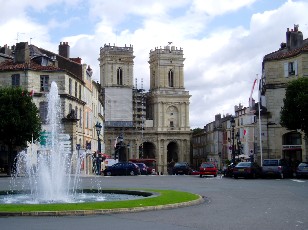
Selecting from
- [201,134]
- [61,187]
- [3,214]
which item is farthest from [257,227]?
[201,134]

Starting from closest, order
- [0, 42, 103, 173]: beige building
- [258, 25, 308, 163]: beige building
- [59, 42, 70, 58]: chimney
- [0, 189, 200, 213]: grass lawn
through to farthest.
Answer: [0, 189, 200, 213]: grass lawn, [258, 25, 308, 163]: beige building, [0, 42, 103, 173]: beige building, [59, 42, 70, 58]: chimney

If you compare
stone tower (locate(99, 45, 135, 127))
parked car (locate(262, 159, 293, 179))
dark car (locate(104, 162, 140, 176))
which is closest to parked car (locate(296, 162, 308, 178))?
parked car (locate(262, 159, 293, 179))

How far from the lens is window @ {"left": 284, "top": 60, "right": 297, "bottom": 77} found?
5345cm

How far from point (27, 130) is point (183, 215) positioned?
34811mm

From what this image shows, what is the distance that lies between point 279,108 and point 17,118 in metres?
27.2

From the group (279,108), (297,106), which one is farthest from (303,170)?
(279,108)

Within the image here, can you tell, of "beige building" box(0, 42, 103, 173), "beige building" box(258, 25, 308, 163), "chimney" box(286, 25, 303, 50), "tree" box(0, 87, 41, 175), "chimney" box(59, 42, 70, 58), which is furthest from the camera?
"chimney" box(59, 42, 70, 58)

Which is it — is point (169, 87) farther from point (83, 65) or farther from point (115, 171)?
point (115, 171)

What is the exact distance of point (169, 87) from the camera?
431 ft

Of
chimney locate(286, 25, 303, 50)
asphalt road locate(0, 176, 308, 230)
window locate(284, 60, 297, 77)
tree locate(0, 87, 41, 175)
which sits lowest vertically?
asphalt road locate(0, 176, 308, 230)

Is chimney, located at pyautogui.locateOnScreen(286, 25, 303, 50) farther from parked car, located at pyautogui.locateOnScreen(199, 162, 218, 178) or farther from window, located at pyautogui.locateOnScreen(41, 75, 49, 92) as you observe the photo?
window, located at pyautogui.locateOnScreen(41, 75, 49, 92)

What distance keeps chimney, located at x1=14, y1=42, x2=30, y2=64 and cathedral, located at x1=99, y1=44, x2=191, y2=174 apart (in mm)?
65412

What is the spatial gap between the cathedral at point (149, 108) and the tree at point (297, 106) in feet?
257

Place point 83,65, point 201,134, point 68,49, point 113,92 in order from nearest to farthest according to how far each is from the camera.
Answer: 1. point 83,65
2. point 68,49
3. point 113,92
4. point 201,134
